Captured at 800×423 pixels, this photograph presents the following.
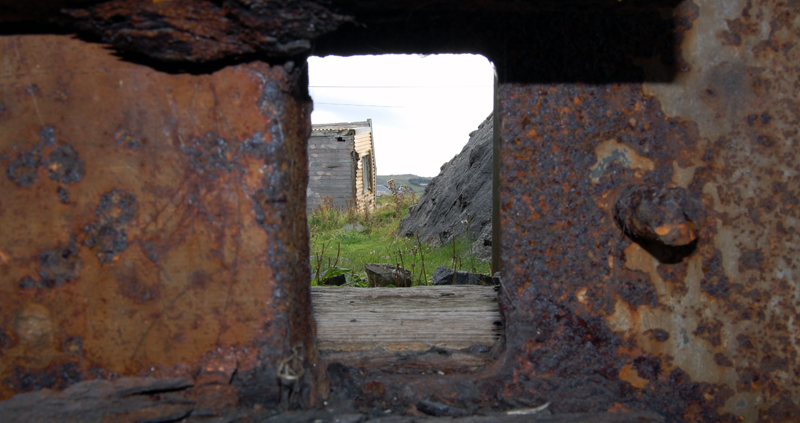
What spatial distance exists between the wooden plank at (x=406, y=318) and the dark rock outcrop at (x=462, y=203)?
145 inches

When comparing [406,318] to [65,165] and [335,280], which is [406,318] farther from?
[335,280]

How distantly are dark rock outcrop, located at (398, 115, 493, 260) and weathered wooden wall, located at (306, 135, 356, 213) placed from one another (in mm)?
6789

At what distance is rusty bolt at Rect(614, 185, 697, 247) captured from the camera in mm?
1134

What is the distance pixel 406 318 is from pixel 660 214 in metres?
1.16

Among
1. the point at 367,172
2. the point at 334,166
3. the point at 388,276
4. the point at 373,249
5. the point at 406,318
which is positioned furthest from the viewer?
the point at 367,172

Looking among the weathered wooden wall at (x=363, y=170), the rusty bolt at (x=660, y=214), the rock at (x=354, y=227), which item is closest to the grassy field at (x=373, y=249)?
the rock at (x=354, y=227)

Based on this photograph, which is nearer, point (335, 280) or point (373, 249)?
point (335, 280)

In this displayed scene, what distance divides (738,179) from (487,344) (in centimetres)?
91

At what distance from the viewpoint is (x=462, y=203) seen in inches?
308

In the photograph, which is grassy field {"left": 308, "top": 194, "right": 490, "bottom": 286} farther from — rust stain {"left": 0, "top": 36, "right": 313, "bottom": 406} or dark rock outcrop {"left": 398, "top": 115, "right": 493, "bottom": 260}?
rust stain {"left": 0, "top": 36, "right": 313, "bottom": 406}

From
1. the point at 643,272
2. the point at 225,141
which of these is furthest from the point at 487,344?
the point at 225,141

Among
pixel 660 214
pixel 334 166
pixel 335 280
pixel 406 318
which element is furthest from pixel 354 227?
pixel 660 214

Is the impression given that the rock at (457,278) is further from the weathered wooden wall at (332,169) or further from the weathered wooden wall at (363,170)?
the weathered wooden wall at (332,169)

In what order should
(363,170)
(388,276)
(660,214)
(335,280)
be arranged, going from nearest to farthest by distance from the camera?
1. (660,214)
2. (388,276)
3. (335,280)
4. (363,170)
